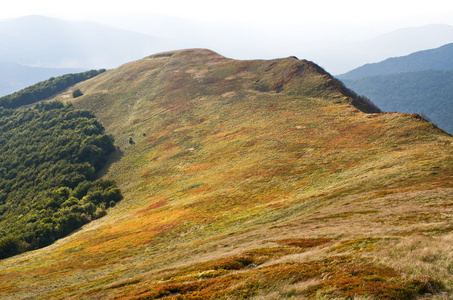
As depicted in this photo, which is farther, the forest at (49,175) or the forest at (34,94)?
A: the forest at (34,94)

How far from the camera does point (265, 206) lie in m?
46.2

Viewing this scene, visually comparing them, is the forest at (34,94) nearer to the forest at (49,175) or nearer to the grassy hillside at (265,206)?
the forest at (49,175)

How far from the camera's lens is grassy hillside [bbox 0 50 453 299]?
15.6 metres

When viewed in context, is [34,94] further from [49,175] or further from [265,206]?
[265,206]

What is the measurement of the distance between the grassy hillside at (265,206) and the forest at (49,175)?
7.07m

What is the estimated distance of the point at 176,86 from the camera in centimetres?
15075

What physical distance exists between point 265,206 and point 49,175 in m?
88.0

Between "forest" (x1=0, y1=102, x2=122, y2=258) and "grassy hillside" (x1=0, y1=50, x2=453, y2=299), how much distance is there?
278 inches

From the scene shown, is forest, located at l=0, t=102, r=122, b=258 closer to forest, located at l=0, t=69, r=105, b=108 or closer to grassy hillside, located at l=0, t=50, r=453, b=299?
grassy hillside, located at l=0, t=50, r=453, b=299

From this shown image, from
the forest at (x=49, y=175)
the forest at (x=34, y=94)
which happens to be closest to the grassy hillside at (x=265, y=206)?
the forest at (x=49, y=175)

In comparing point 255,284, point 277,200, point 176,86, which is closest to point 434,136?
point 277,200

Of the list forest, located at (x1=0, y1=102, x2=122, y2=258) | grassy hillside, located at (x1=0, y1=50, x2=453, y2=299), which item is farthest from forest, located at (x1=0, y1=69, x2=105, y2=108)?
grassy hillside, located at (x1=0, y1=50, x2=453, y2=299)

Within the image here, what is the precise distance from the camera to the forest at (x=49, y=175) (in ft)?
226

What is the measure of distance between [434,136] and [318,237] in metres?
45.6
